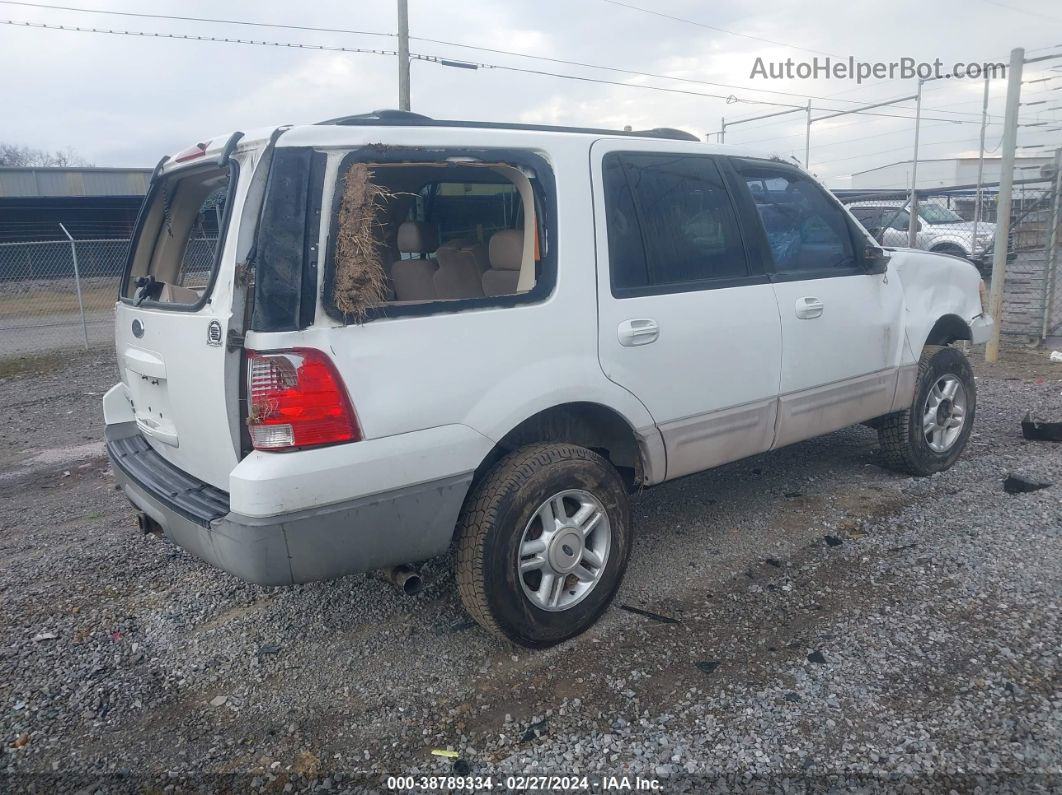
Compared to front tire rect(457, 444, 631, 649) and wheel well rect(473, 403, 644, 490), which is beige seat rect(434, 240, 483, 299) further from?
front tire rect(457, 444, 631, 649)

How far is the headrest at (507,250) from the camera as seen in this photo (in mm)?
3494

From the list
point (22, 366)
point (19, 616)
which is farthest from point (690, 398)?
point (22, 366)

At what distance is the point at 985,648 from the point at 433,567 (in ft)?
8.21

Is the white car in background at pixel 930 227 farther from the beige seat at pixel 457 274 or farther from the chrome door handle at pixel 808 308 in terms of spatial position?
the beige seat at pixel 457 274

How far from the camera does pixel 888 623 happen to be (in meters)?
3.43

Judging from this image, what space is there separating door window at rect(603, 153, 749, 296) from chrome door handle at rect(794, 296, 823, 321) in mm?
406

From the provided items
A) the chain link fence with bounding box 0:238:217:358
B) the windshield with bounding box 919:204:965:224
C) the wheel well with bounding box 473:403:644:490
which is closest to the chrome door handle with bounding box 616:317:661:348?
the wheel well with bounding box 473:403:644:490

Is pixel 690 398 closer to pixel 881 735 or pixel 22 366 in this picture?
pixel 881 735

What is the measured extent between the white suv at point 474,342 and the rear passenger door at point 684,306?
1 centimetres

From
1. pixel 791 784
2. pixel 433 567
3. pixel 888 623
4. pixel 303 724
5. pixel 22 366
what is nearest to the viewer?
pixel 791 784

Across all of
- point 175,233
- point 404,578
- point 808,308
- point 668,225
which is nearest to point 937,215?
point 808,308

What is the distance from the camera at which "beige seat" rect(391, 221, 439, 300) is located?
3.48 metres

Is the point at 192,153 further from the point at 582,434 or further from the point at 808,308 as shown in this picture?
the point at 808,308

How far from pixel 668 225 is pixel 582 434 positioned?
1.04 meters
